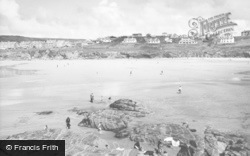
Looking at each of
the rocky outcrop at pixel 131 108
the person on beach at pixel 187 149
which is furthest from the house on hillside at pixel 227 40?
the person on beach at pixel 187 149

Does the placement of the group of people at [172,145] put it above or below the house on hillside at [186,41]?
below

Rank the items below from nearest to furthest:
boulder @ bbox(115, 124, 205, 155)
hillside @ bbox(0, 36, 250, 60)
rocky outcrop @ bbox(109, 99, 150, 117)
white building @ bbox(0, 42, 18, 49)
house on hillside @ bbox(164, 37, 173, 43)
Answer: boulder @ bbox(115, 124, 205, 155)
rocky outcrop @ bbox(109, 99, 150, 117)
hillside @ bbox(0, 36, 250, 60)
house on hillside @ bbox(164, 37, 173, 43)
white building @ bbox(0, 42, 18, 49)

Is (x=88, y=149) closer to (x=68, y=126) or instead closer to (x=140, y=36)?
(x=68, y=126)

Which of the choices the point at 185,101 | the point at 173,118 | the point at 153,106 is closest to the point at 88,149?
the point at 173,118

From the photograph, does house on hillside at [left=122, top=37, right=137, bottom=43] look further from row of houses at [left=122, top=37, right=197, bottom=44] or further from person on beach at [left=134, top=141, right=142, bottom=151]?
person on beach at [left=134, top=141, right=142, bottom=151]

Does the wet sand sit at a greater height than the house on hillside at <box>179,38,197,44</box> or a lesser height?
lesser

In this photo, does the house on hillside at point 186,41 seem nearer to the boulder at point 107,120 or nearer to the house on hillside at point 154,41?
the house on hillside at point 154,41

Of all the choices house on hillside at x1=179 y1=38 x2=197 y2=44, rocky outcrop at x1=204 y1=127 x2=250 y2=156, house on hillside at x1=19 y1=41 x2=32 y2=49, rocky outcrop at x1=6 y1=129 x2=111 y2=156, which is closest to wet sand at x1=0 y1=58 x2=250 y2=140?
rocky outcrop at x1=6 y1=129 x2=111 y2=156

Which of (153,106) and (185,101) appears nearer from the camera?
(153,106)
